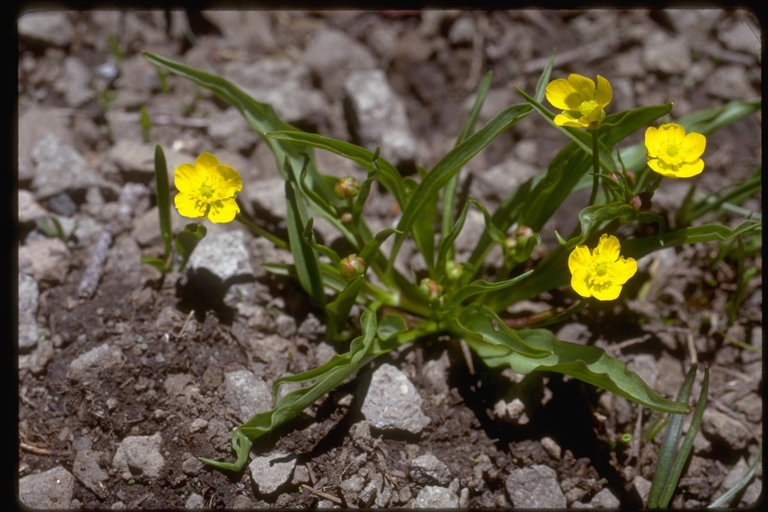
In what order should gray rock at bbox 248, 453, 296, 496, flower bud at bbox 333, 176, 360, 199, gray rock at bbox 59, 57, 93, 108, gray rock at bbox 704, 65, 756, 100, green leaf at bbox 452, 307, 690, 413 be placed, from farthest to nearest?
gray rock at bbox 704, 65, 756, 100 < gray rock at bbox 59, 57, 93, 108 < flower bud at bbox 333, 176, 360, 199 < gray rock at bbox 248, 453, 296, 496 < green leaf at bbox 452, 307, 690, 413

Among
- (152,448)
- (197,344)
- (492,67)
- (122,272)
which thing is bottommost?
(152,448)

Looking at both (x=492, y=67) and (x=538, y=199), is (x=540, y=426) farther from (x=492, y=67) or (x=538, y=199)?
(x=492, y=67)

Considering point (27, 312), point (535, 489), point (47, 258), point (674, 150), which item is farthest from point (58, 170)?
point (674, 150)

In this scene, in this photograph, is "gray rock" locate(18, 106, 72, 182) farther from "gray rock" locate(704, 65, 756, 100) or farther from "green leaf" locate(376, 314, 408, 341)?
"gray rock" locate(704, 65, 756, 100)

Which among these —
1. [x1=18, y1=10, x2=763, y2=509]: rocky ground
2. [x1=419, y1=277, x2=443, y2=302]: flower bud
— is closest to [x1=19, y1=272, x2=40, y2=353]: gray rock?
[x1=18, y1=10, x2=763, y2=509]: rocky ground

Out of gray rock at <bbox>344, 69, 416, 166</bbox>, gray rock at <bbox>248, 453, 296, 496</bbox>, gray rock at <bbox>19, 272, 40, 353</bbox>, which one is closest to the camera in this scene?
gray rock at <bbox>248, 453, 296, 496</bbox>

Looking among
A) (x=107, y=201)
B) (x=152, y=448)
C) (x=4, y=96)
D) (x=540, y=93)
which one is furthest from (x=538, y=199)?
(x=4, y=96)

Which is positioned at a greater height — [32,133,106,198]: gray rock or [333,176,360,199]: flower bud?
[32,133,106,198]: gray rock
